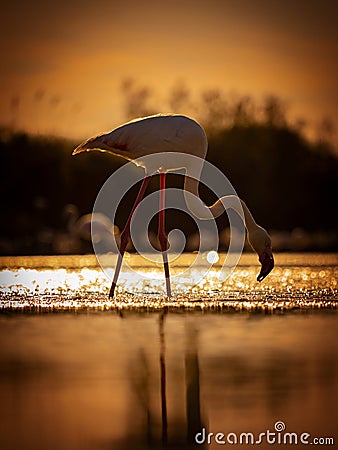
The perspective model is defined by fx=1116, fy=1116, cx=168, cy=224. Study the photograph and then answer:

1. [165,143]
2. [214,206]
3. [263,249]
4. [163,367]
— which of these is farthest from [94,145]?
[163,367]

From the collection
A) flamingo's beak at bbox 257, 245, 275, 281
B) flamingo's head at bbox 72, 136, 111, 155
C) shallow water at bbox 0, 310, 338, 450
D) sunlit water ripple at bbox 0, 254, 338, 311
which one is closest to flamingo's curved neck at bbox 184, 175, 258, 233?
flamingo's beak at bbox 257, 245, 275, 281

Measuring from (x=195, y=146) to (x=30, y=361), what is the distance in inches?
184

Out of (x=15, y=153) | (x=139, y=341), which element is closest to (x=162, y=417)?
(x=139, y=341)

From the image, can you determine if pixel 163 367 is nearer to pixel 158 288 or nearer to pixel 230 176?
pixel 158 288

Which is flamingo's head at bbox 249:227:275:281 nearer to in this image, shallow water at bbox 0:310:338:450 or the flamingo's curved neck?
the flamingo's curved neck

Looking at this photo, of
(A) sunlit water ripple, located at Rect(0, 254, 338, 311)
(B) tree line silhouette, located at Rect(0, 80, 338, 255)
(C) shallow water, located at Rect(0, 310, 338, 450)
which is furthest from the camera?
(B) tree line silhouette, located at Rect(0, 80, 338, 255)

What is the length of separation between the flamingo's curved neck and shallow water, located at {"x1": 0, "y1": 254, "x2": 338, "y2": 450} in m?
0.74

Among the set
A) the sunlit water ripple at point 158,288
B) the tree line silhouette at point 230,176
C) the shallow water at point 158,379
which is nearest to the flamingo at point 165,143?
the sunlit water ripple at point 158,288

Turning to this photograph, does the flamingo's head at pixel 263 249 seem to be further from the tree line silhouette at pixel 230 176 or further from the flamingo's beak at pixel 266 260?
the tree line silhouette at pixel 230 176

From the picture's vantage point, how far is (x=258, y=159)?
2488 cm

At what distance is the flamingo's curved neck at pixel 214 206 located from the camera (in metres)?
10.4

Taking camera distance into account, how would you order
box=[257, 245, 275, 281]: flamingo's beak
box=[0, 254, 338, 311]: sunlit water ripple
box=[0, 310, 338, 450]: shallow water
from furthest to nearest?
1. box=[257, 245, 275, 281]: flamingo's beak
2. box=[0, 254, 338, 311]: sunlit water ripple
3. box=[0, 310, 338, 450]: shallow water

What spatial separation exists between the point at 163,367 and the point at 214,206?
4.77m

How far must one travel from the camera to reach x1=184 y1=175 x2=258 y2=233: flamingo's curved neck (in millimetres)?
10413
